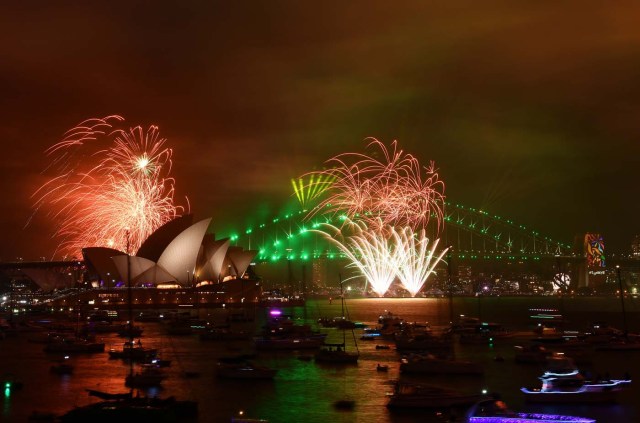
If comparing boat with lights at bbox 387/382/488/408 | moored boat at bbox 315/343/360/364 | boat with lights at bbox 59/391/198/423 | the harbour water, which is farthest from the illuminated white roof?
boat with lights at bbox 59/391/198/423

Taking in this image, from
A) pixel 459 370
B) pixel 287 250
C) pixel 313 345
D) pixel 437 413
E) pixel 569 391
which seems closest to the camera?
pixel 437 413

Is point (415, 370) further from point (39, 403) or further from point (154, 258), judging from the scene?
point (154, 258)

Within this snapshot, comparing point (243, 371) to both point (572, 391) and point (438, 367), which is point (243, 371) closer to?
point (438, 367)

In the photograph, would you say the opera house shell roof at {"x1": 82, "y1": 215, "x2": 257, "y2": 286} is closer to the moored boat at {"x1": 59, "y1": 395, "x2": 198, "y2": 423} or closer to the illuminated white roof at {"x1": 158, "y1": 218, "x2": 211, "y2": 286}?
the illuminated white roof at {"x1": 158, "y1": 218, "x2": 211, "y2": 286}

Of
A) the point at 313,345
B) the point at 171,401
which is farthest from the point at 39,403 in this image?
the point at 313,345

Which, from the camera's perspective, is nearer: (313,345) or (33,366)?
(33,366)

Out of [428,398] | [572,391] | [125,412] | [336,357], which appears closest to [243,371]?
[336,357]

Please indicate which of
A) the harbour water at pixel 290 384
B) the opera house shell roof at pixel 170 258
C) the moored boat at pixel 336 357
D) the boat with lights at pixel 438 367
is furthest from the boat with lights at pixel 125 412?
the opera house shell roof at pixel 170 258

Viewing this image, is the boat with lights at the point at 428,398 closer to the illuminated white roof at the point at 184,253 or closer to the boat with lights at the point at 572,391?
the boat with lights at the point at 572,391
